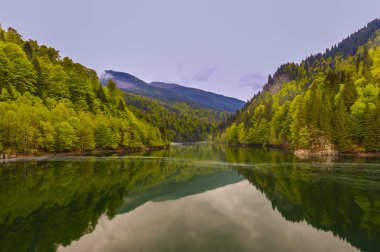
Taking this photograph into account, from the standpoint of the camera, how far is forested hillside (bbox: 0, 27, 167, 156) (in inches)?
3319

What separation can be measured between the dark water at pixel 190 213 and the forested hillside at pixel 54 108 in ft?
145

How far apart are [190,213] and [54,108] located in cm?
9093

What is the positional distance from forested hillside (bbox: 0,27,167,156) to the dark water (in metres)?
44.2

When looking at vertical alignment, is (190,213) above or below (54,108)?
below

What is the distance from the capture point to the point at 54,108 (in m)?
105

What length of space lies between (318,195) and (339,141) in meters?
61.4

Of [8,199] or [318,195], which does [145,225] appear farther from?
[318,195]

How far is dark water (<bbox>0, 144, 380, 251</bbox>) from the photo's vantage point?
19.7 meters

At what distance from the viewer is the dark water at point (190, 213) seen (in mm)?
19688

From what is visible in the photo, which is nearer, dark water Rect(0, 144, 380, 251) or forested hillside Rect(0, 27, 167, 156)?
dark water Rect(0, 144, 380, 251)

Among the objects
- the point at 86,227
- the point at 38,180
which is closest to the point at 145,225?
the point at 86,227

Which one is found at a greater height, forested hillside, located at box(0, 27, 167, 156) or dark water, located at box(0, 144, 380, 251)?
forested hillside, located at box(0, 27, 167, 156)

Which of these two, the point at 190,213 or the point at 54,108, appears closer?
the point at 190,213

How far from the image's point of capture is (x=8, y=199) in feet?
100
